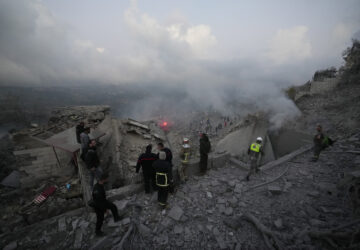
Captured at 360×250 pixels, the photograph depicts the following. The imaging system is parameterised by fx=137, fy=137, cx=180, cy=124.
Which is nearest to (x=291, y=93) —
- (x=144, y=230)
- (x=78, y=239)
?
(x=144, y=230)

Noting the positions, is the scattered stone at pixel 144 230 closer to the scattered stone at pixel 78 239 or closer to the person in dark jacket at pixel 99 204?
the person in dark jacket at pixel 99 204

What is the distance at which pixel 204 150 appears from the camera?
4426 millimetres

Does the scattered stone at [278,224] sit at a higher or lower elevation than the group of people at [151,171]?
lower

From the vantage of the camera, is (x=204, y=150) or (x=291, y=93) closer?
(x=204, y=150)

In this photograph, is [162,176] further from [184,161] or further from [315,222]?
[315,222]

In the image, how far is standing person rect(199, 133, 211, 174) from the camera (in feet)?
14.4

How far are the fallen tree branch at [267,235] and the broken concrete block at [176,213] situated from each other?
1.46 metres

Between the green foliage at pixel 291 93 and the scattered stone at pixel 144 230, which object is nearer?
the scattered stone at pixel 144 230

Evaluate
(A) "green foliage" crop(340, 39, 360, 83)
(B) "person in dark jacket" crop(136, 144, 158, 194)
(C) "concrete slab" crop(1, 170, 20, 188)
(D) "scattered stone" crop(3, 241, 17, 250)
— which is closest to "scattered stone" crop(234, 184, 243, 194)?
(B) "person in dark jacket" crop(136, 144, 158, 194)

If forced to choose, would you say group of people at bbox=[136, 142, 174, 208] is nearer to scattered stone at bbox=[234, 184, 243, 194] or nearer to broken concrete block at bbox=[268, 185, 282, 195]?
scattered stone at bbox=[234, 184, 243, 194]

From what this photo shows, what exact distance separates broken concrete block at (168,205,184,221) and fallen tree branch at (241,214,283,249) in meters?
1.46

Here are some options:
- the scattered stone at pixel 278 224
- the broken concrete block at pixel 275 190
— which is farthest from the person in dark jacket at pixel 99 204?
the broken concrete block at pixel 275 190

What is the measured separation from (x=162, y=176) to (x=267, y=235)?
2303 millimetres

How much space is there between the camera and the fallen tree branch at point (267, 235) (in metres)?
2.33
